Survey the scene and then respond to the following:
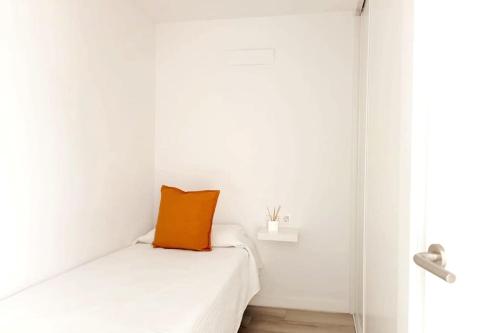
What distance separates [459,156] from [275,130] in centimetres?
227

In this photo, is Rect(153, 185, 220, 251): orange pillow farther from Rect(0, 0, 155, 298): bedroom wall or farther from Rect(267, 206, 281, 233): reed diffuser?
Rect(267, 206, 281, 233): reed diffuser

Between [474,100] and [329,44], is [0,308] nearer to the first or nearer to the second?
[474,100]

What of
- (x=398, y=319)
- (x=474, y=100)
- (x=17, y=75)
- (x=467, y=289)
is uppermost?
(x=17, y=75)

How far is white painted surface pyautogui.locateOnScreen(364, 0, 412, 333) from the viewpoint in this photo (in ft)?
3.62

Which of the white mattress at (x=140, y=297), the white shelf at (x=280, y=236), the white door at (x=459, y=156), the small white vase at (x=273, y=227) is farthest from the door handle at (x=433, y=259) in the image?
the small white vase at (x=273, y=227)

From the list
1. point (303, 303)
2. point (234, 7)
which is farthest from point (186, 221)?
point (234, 7)

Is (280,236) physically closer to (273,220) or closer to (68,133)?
(273,220)

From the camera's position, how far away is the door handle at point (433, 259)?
84cm

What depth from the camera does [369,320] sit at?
1.92 metres

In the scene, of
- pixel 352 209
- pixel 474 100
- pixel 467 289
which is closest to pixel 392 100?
pixel 474 100

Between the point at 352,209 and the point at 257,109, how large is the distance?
4.14 ft

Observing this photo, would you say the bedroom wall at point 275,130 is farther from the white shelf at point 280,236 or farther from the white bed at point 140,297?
the white bed at point 140,297

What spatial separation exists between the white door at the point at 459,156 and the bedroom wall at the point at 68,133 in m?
1.90

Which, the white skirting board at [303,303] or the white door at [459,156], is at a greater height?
the white door at [459,156]
